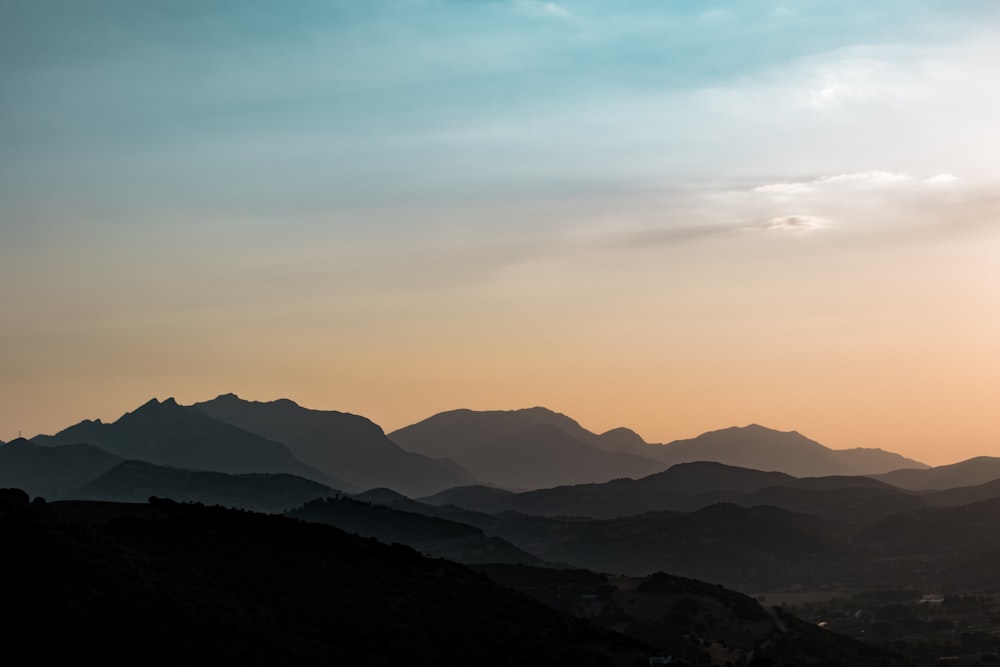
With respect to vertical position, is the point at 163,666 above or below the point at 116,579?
below

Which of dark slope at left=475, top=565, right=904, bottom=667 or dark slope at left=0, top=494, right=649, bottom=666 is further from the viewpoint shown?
dark slope at left=475, top=565, right=904, bottom=667

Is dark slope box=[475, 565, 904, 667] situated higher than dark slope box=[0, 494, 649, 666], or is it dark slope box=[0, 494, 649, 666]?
dark slope box=[0, 494, 649, 666]

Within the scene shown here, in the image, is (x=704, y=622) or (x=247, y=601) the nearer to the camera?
(x=247, y=601)

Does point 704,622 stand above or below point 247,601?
below

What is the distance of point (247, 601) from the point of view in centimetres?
7981

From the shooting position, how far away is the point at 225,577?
8600 cm

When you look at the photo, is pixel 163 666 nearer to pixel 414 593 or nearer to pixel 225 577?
pixel 225 577

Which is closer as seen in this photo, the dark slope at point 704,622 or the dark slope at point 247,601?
the dark slope at point 247,601

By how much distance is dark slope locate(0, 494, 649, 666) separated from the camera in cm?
6462

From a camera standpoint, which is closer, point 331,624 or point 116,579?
point 116,579

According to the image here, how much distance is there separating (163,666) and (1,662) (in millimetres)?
8141

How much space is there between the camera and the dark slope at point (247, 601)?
6462 centimetres

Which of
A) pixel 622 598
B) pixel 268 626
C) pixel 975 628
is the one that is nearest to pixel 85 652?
pixel 268 626

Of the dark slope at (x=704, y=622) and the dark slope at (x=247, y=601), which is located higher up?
the dark slope at (x=247, y=601)
